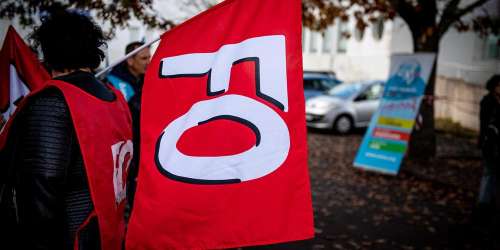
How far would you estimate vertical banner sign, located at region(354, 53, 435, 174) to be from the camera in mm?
8398

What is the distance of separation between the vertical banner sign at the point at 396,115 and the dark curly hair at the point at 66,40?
7099 millimetres

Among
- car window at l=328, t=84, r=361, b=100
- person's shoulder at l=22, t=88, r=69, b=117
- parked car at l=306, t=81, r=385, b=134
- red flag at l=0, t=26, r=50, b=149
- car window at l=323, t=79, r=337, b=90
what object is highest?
red flag at l=0, t=26, r=50, b=149

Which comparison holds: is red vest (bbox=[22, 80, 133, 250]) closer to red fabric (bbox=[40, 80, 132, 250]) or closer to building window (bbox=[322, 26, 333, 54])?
red fabric (bbox=[40, 80, 132, 250])

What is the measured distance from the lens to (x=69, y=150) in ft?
6.42

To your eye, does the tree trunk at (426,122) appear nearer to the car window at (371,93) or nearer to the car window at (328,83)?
the car window at (371,93)

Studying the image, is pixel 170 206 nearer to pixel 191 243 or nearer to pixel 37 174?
pixel 191 243

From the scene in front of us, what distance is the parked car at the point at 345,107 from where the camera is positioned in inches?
542

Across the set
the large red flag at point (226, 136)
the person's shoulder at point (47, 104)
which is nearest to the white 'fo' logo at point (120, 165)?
the large red flag at point (226, 136)

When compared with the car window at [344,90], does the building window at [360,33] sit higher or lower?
higher

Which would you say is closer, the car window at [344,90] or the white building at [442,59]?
the car window at [344,90]

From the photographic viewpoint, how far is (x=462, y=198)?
7312 millimetres

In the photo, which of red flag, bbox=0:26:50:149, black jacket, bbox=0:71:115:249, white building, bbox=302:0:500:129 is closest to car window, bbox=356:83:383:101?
white building, bbox=302:0:500:129

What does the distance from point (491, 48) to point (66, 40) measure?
59.8 ft

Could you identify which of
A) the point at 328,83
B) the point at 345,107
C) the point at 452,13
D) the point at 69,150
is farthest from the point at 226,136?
the point at 328,83
